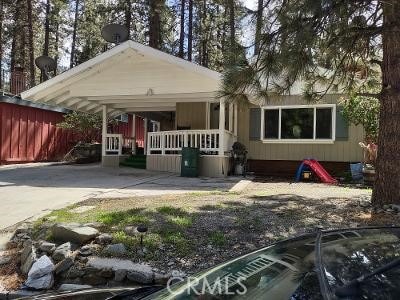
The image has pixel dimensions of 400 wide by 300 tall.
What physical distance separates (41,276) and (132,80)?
32.6 ft

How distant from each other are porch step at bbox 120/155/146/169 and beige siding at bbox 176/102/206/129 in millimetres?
1904

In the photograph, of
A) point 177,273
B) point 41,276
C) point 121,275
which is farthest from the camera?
point 41,276

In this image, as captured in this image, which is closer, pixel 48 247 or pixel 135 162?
pixel 48 247

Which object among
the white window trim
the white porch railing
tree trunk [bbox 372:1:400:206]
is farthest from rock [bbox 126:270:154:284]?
the white window trim

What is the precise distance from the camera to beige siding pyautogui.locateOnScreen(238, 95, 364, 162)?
14.1 meters

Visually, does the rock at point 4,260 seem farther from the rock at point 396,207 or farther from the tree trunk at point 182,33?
the tree trunk at point 182,33

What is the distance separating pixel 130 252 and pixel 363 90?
6277 mm

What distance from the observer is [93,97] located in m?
14.7

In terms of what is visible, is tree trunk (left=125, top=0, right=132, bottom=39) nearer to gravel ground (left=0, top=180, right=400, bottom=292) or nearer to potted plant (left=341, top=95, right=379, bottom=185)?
potted plant (left=341, top=95, right=379, bottom=185)

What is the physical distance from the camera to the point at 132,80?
13.8 metres

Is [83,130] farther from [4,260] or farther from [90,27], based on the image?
[4,260]

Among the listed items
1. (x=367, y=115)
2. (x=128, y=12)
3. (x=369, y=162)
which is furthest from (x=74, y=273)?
(x=128, y=12)

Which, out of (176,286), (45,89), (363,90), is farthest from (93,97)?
(176,286)

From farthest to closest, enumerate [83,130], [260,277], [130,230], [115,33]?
[83,130] < [115,33] < [130,230] < [260,277]
